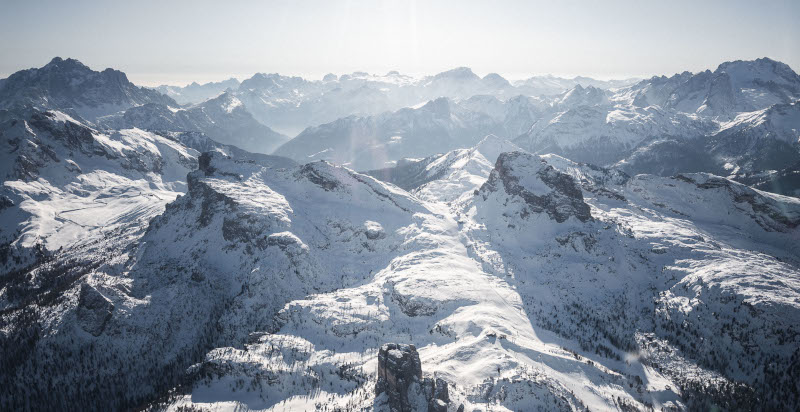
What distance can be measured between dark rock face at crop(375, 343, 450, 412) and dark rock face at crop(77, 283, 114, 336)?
110m

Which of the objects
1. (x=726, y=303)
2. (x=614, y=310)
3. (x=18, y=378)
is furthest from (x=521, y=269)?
(x=18, y=378)

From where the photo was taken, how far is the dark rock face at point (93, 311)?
483ft

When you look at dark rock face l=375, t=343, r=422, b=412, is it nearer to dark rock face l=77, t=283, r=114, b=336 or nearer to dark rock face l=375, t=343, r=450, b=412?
dark rock face l=375, t=343, r=450, b=412

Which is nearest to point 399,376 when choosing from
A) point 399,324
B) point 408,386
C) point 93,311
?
point 408,386

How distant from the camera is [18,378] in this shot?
13600 centimetres

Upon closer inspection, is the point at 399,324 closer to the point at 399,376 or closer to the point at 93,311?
the point at 399,376

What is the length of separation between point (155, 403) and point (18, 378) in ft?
→ 212

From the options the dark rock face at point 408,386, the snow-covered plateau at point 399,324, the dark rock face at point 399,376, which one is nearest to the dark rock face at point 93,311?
the snow-covered plateau at point 399,324

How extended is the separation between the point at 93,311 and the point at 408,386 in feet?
402

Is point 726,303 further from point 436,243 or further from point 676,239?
point 436,243

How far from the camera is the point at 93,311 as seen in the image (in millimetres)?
147750

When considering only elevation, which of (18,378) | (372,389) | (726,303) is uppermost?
(726,303)

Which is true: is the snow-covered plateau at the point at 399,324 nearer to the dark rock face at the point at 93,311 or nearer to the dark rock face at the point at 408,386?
the dark rock face at the point at 408,386

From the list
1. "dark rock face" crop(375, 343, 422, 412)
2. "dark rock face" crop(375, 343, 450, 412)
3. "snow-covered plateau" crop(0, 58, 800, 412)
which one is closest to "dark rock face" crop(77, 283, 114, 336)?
"snow-covered plateau" crop(0, 58, 800, 412)
